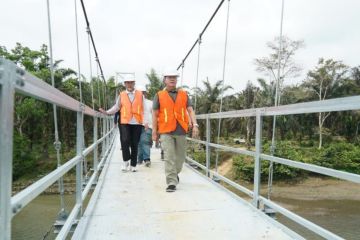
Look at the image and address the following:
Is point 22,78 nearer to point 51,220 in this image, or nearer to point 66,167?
point 66,167

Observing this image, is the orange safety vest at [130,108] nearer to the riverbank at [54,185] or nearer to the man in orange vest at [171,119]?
the man in orange vest at [171,119]

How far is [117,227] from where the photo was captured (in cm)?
260

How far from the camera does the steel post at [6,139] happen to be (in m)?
1.10

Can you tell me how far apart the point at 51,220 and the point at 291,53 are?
20.8 m

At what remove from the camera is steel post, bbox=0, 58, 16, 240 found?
3.60 ft

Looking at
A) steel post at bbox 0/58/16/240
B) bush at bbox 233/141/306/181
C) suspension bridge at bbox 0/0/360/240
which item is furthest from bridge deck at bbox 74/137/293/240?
bush at bbox 233/141/306/181

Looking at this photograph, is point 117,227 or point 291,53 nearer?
point 117,227

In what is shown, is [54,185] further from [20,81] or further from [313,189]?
[20,81]

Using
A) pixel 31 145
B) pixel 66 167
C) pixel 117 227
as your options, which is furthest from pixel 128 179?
pixel 31 145

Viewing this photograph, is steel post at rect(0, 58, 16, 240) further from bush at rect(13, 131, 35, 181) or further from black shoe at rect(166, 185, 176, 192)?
bush at rect(13, 131, 35, 181)

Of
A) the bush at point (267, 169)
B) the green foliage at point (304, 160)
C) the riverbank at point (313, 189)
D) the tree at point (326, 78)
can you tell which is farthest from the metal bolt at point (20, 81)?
the tree at point (326, 78)

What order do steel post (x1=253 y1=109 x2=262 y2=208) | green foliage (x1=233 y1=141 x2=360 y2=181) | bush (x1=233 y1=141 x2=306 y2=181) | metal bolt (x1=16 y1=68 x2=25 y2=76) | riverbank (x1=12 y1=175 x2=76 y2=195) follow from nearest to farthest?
metal bolt (x1=16 y1=68 x2=25 y2=76) < steel post (x1=253 y1=109 x2=262 y2=208) < riverbank (x1=12 y1=175 x2=76 y2=195) < bush (x1=233 y1=141 x2=306 y2=181) < green foliage (x1=233 y1=141 x2=360 y2=181)

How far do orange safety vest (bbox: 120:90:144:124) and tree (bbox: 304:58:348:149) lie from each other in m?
25.5

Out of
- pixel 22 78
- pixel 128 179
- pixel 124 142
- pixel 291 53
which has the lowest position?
pixel 128 179
